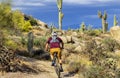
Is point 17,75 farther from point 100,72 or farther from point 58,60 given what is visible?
point 100,72

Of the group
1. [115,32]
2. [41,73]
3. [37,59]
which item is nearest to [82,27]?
[115,32]

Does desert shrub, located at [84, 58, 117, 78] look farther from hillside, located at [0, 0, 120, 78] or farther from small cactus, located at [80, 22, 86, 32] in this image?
small cactus, located at [80, 22, 86, 32]

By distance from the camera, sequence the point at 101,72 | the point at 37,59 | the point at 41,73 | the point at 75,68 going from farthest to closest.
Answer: the point at 37,59 < the point at 75,68 < the point at 41,73 < the point at 101,72

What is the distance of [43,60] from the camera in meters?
23.6

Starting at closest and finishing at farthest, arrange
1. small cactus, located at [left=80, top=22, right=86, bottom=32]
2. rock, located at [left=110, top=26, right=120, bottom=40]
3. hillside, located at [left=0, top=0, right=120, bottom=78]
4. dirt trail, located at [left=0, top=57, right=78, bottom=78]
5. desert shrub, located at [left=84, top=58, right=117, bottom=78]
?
desert shrub, located at [left=84, top=58, right=117, bottom=78]
hillside, located at [left=0, top=0, right=120, bottom=78]
dirt trail, located at [left=0, top=57, right=78, bottom=78]
rock, located at [left=110, top=26, right=120, bottom=40]
small cactus, located at [left=80, top=22, right=86, bottom=32]

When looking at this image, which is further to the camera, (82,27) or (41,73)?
(82,27)

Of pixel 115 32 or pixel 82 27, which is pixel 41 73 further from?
pixel 82 27

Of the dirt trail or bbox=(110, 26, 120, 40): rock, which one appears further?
bbox=(110, 26, 120, 40): rock

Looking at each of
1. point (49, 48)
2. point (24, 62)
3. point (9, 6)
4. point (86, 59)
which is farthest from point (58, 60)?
point (86, 59)

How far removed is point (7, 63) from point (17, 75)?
804mm

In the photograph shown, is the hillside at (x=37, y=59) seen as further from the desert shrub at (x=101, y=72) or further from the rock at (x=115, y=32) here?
the rock at (x=115, y=32)

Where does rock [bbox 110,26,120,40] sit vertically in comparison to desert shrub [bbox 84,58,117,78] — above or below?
below

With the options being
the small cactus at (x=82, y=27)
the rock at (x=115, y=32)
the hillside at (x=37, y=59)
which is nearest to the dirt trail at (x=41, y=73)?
the hillside at (x=37, y=59)

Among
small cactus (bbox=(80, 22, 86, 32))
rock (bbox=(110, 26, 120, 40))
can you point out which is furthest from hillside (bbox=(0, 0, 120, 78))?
small cactus (bbox=(80, 22, 86, 32))
